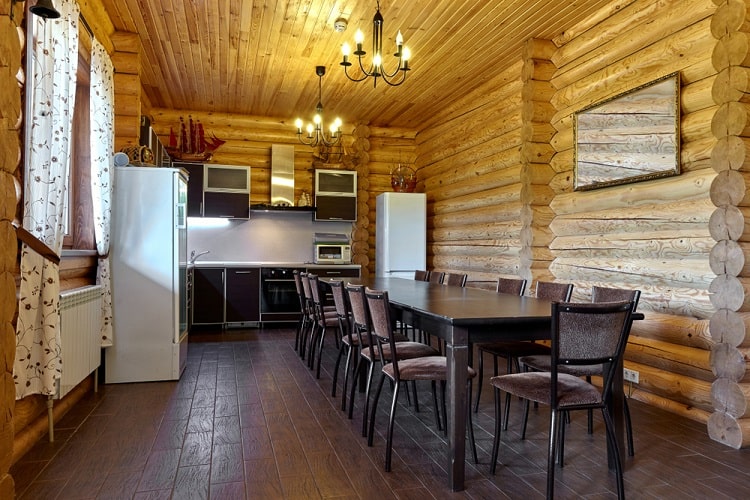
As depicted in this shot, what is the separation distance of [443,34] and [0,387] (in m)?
4.27

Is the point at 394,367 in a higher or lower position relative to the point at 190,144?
lower

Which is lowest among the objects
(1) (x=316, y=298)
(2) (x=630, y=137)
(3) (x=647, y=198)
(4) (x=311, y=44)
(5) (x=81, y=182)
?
(1) (x=316, y=298)

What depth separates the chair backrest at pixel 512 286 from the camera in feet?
12.5

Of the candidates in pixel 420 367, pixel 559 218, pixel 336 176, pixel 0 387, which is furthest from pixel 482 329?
pixel 336 176

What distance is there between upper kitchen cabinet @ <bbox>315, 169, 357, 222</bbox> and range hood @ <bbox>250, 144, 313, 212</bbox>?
0.21 m

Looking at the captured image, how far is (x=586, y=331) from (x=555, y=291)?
1.27m

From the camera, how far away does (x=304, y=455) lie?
2.69 meters

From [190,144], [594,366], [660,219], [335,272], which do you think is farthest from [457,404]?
[190,144]

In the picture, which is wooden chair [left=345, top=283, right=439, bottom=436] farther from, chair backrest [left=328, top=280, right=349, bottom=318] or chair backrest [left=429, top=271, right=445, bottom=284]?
chair backrest [left=429, top=271, right=445, bottom=284]

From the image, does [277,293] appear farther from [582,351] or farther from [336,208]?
[582,351]

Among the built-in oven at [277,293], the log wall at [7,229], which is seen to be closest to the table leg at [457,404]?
the log wall at [7,229]

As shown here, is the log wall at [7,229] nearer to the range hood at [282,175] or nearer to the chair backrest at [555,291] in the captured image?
the chair backrest at [555,291]

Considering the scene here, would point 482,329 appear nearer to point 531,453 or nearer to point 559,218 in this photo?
point 531,453

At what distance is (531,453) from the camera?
9.04ft
